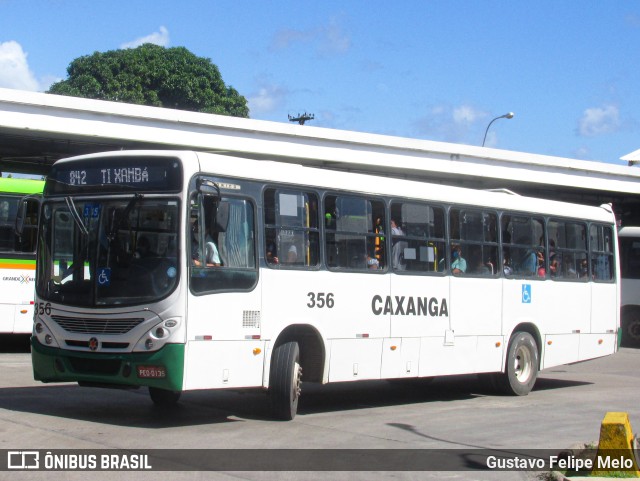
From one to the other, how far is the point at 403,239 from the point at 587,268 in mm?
5305

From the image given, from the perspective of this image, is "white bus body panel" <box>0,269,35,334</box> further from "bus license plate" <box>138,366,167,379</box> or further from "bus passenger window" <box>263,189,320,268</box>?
"bus license plate" <box>138,366,167,379</box>

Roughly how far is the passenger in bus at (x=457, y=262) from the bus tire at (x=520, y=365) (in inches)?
69.7

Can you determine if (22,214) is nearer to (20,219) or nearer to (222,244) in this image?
(20,219)

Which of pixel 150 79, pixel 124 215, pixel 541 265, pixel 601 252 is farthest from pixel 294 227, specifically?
pixel 150 79

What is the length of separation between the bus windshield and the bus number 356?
6.78ft

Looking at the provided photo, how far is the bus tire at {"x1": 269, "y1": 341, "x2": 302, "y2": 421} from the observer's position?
11477 mm

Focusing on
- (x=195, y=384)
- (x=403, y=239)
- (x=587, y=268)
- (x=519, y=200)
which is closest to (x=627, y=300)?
(x=587, y=268)

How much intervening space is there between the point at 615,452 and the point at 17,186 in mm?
15491

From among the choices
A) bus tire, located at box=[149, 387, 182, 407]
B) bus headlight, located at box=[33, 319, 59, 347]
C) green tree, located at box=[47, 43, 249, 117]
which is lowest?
bus tire, located at box=[149, 387, 182, 407]

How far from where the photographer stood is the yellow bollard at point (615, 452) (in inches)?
330

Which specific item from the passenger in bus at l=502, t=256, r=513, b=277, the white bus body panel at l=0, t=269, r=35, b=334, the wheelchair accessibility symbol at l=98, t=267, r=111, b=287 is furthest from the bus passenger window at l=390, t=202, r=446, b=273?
the white bus body panel at l=0, t=269, r=35, b=334

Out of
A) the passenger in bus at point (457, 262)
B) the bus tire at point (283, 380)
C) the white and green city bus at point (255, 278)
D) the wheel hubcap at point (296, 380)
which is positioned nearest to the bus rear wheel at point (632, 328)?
the white and green city bus at point (255, 278)

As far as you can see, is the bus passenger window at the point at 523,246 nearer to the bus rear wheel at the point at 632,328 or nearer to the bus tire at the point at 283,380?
the bus tire at the point at 283,380

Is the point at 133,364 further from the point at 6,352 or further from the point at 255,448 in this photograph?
the point at 6,352
